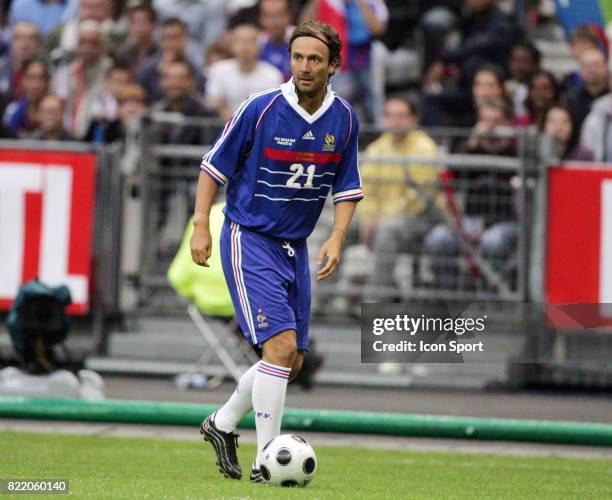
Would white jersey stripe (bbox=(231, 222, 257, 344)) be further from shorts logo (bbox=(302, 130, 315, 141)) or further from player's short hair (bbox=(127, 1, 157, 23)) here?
player's short hair (bbox=(127, 1, 157, 23))

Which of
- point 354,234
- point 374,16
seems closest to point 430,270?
point 354,234

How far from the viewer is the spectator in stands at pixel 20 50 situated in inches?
680

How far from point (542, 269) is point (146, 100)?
218 inches

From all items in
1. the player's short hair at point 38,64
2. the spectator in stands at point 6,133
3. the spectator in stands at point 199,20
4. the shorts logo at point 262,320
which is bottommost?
the shorts logo at point 262,320

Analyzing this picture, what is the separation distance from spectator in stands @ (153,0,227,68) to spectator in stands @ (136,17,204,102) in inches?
17.5

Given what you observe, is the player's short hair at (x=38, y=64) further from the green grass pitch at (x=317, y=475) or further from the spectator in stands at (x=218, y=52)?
the green grass pitch at (x=317, y=475)

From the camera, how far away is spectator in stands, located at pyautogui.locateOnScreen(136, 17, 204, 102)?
637 inches

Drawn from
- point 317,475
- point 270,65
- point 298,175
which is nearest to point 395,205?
point 270,65

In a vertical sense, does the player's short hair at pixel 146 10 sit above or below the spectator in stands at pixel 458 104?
above

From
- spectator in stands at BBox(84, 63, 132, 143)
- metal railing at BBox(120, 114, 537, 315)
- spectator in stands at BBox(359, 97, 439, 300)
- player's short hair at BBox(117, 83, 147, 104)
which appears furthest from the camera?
spectator in stands at BBox(84, 63, 132, 143)

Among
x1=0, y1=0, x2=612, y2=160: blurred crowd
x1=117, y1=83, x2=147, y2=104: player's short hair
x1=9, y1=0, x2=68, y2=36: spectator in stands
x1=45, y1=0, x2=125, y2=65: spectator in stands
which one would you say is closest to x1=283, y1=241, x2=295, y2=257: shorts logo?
x1=0, y1=0, x2=612, y2=160: blurred crowd

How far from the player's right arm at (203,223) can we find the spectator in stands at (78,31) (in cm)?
1021

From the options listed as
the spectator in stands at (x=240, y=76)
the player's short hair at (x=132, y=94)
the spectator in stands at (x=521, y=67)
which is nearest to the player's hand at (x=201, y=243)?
the spectator in stands at (x=240, y=76)

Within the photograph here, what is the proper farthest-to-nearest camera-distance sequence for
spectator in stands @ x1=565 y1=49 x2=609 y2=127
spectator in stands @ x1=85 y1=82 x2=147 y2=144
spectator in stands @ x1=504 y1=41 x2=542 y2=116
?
spectator in stands @ x1=504 y1=41 x2=542 y2=116 < spectator in stands @ x1=85 y1=82 x2=147 y2=144 < spectator in stands @ x1=565 y1=49 x2=609 y2=127
